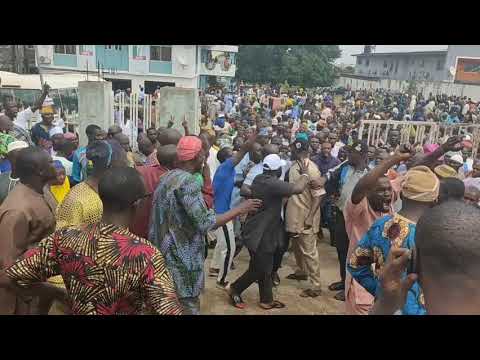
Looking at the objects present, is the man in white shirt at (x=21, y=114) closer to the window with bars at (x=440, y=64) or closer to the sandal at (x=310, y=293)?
the sandal at (x=310, y=293)

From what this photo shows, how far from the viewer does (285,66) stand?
42969 millimetres

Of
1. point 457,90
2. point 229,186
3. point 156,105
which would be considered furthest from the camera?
point 457,90

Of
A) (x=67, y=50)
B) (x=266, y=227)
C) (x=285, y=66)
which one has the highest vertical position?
(x=285, y=66)

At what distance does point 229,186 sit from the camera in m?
5.12

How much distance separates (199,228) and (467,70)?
31464mm

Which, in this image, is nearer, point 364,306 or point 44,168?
point 44,168

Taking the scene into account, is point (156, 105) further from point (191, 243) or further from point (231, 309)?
point (191, 243)

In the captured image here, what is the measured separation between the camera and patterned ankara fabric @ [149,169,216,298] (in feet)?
9.89

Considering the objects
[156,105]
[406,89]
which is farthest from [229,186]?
[406,89]

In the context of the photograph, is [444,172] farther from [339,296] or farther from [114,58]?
[114,58]

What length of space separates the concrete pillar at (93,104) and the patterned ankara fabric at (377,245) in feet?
22.1

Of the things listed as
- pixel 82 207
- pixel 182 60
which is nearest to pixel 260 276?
pixel 82 207
